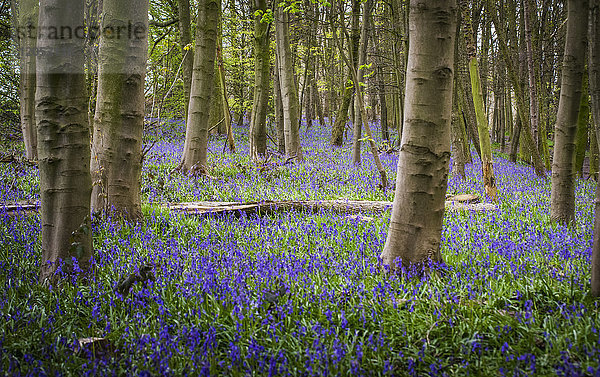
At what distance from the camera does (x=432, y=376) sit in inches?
85.8

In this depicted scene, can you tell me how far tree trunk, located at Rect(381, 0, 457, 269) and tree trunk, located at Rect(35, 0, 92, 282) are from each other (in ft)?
8.84

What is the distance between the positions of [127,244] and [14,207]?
2.22 m

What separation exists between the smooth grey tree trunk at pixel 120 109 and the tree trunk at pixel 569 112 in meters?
5.20

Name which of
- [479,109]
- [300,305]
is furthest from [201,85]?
[300,305]

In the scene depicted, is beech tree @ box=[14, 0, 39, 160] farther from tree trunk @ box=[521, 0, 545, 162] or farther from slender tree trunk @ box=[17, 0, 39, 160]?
tree trunk @ box=[521, 0, 545, 162]

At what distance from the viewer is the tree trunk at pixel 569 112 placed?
4746 mm

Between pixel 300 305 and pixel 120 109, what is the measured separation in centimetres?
335

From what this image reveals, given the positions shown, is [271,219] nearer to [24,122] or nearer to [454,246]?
[454,246]

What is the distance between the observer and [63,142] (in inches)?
126

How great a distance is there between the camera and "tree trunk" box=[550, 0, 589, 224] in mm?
4746

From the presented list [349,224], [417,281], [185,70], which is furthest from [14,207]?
[185,70]

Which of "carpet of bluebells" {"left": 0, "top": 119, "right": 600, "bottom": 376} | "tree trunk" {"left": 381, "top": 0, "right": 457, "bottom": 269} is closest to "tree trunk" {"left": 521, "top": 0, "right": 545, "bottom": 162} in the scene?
"carpet of bluebells" {"left": 0, "top": 119, "right": 600, "bottom": 376}

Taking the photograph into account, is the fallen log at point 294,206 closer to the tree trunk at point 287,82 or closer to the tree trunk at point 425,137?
the tree trunk at point 425,137

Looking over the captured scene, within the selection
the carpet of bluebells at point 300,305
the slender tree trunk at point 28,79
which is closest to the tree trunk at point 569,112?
the carpet of bluebells at point 300,305
